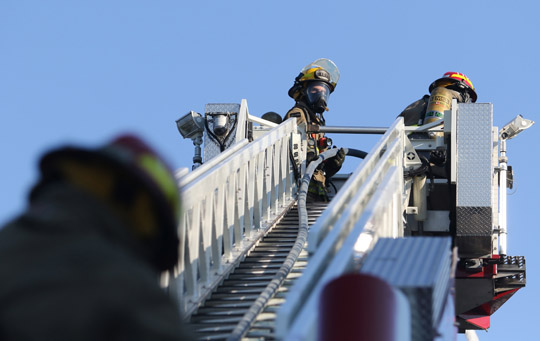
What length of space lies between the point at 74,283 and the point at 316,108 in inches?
461

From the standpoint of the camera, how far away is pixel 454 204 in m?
11.3

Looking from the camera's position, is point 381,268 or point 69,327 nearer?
point 69,327

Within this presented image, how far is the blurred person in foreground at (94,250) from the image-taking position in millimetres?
1927

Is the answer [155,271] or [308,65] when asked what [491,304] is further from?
[155,271]

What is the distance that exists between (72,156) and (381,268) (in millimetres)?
2930

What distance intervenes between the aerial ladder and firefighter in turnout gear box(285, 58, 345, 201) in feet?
0.53

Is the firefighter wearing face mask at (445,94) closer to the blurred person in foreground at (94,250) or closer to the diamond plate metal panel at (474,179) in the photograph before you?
the diamond plate metal panel at (474,179)

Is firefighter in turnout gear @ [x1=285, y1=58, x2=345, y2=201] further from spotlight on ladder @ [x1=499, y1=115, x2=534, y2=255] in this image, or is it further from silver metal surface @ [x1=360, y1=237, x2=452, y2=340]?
silver metal surface @ [x1=360, y1=237, x2=452, y2=340]

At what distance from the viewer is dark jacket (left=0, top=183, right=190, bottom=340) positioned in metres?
1.92

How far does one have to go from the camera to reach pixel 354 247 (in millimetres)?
5414

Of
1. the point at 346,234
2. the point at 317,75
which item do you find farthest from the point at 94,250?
the point at 317,75

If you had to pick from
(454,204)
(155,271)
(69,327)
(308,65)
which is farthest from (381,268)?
(308,65)

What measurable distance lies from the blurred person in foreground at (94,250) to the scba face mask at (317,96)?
11311mm

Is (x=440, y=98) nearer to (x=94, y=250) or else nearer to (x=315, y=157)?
(x=315, y=157)
